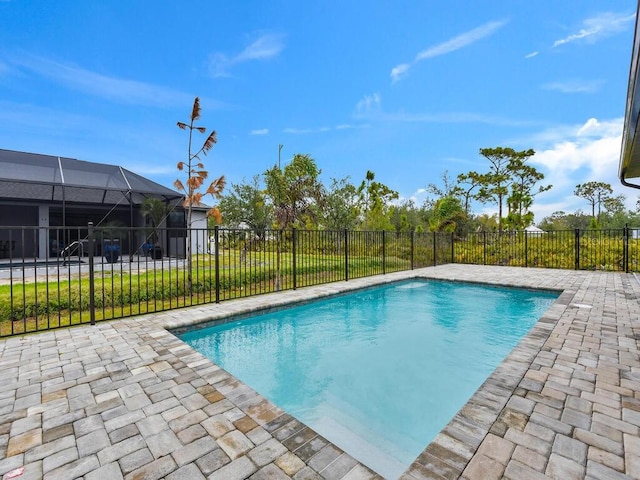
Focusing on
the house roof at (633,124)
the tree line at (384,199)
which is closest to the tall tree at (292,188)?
the tree line at (384,199)

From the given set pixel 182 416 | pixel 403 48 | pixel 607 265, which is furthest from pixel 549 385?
pixel 607 265

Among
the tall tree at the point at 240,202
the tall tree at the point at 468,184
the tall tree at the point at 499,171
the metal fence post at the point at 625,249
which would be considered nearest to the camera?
the metal fence post at the point at 625,249

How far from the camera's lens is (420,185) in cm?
2675

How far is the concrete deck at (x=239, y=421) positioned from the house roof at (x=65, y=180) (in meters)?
8.88

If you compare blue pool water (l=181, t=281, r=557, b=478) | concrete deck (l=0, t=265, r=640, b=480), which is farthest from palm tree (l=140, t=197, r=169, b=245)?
concrete deck (l=0, t=265, r=640, b=480)

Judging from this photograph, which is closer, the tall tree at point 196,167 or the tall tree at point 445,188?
the tall tree at point 196,167

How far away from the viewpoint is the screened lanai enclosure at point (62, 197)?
10.5 m

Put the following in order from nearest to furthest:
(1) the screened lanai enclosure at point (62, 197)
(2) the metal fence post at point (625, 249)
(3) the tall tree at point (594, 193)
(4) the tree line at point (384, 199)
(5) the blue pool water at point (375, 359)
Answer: (5) the blue pool water at point (375, 359), (4) the tree line at point (384, 199), (2) the metal fence post at point (625, 249), (1) the screened lanai enclosure at point (62, 197), (3) the tall tree at point (594, 193)

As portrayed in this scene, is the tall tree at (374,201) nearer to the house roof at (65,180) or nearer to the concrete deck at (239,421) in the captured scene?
the house roof at (65,180)

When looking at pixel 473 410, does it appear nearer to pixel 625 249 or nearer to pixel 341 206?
pixel 625 249

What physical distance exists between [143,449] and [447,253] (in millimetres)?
12946

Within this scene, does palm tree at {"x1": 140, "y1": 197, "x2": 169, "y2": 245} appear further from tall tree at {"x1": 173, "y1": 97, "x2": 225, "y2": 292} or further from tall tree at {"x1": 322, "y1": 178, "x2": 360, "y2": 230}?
tall tree at {"x1": 322, "y1": 178, "x2": 360, "y2": 230}

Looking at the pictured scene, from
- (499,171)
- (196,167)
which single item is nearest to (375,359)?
(196,167)

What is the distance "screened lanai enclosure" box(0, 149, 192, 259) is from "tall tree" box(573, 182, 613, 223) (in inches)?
1572
